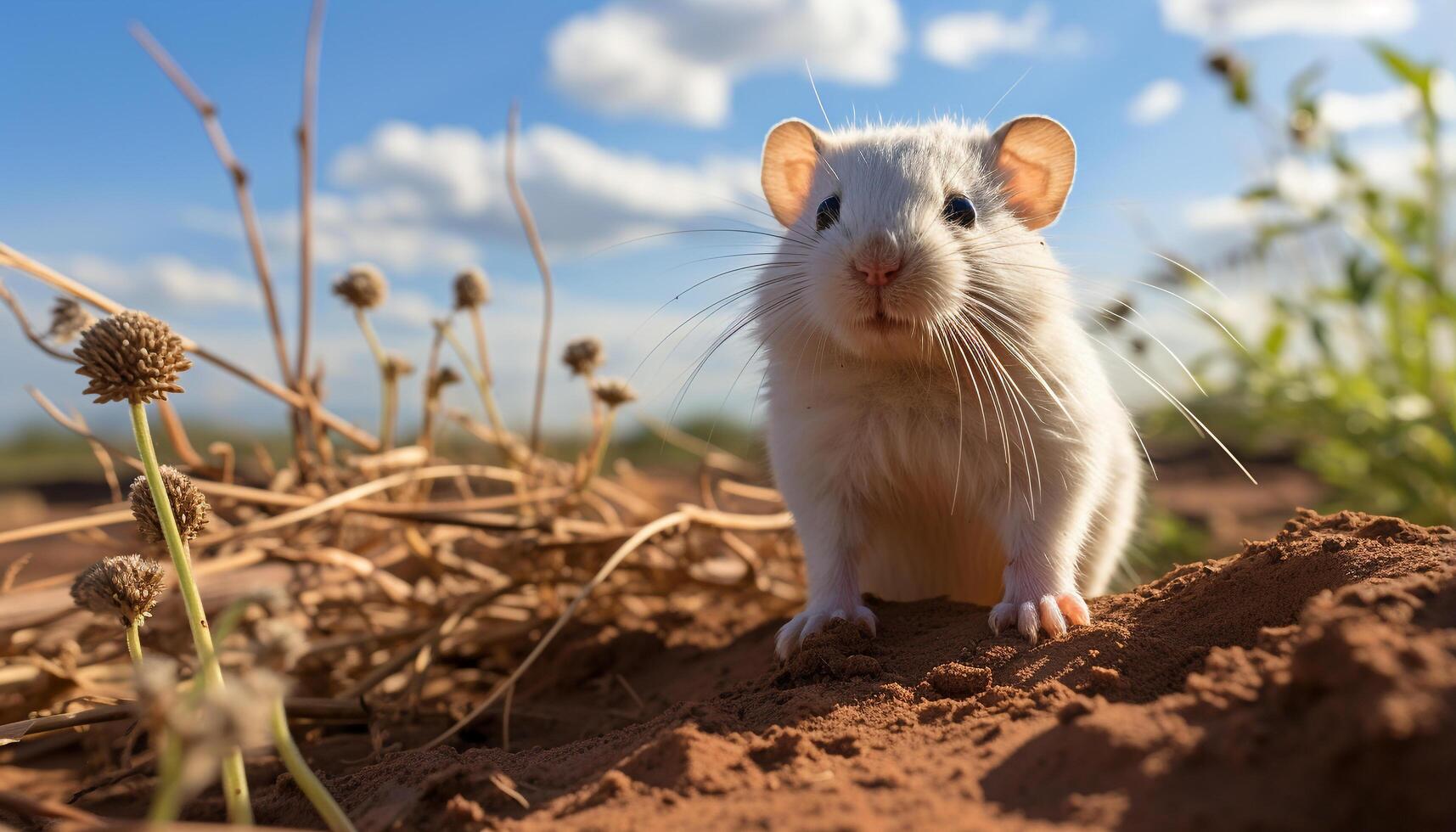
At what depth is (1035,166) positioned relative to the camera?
3395 millimetres

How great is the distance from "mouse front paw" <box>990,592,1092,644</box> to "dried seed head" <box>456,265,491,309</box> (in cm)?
267

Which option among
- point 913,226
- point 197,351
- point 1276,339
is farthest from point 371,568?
point 1276,339

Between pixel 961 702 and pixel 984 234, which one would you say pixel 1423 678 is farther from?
pixel 984 234

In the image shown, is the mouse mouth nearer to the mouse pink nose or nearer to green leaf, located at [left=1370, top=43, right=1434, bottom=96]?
the mouse pink nose

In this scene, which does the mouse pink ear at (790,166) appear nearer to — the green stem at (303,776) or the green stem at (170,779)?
the green stem at (303,776)

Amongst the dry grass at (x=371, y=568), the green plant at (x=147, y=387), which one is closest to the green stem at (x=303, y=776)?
the green plant at (x=147, y=387)

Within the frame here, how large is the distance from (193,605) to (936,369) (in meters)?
2.17

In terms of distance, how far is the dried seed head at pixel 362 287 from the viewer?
3971 millimetres

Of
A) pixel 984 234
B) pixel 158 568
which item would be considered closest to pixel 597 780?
pixel 158 568

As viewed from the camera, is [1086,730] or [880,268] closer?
[1086,730]

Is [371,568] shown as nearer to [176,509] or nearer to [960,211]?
[176,509]

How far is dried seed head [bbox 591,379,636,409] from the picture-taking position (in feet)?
13.1

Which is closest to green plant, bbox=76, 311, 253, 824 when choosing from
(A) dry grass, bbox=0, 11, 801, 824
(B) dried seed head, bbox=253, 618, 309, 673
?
(B) dried seed head, bbox=253, 618, 309, 673

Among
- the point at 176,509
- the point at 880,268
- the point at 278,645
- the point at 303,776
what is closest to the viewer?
the point at 278,645
